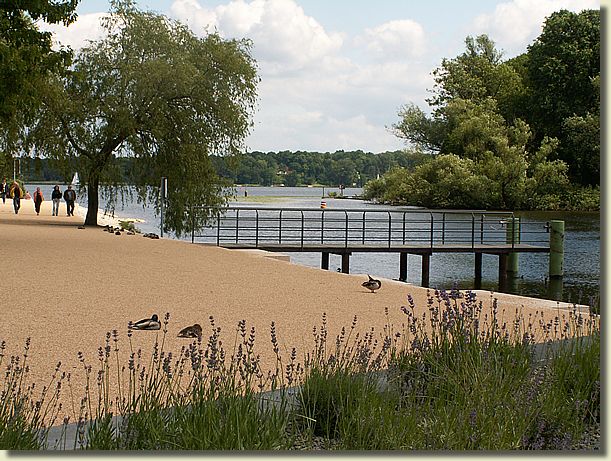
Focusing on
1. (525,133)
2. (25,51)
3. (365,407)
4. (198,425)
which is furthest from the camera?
(525,133)

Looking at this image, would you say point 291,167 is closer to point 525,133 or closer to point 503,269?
point 503,269

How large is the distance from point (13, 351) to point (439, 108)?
57.3 meters

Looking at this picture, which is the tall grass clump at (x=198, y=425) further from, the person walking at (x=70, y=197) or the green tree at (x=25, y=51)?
the person walking at (x=70, y=197)

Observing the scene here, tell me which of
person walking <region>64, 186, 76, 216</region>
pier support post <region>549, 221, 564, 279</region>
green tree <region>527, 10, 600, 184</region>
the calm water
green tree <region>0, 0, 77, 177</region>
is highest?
green tree <region>527, 10, 600, 184</region>

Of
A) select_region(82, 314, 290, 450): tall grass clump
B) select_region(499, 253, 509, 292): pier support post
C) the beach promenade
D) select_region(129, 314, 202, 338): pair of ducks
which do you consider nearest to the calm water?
select_region(499, 253, 509, 292): pier support post

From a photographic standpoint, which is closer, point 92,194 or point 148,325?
point 148,325

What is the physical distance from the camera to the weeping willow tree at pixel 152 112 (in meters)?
29.6

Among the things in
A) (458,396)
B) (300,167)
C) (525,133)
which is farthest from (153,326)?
(525,133)

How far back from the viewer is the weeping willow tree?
1167 inches

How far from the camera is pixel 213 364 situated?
5105 mm

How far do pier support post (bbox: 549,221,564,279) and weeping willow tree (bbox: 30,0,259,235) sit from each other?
9410 millimetres

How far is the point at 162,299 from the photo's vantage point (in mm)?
12930

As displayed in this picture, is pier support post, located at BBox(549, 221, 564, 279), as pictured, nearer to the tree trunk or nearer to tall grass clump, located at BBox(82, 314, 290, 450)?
the tree trunk

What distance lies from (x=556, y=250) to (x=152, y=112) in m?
12.3
